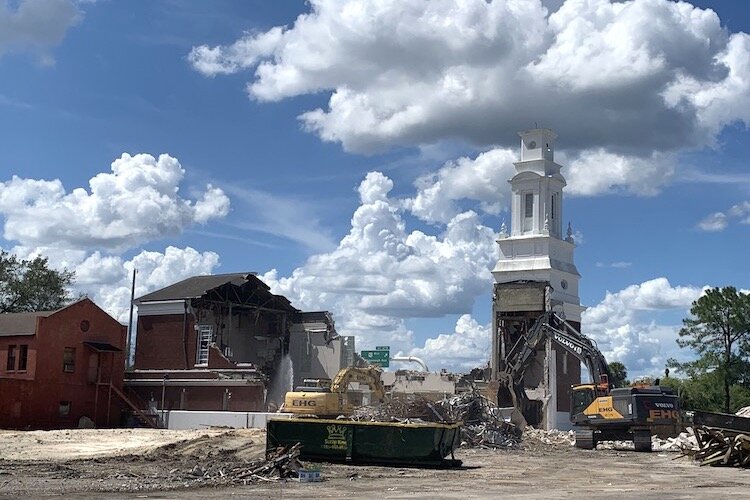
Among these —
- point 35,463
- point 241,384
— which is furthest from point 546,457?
point 241,384

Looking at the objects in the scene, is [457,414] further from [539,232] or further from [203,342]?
[539,232]

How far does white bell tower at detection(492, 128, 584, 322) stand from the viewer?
64875 millimetres

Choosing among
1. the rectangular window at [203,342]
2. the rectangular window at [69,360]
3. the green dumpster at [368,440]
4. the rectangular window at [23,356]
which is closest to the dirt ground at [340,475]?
the green dumpster at [368,440]

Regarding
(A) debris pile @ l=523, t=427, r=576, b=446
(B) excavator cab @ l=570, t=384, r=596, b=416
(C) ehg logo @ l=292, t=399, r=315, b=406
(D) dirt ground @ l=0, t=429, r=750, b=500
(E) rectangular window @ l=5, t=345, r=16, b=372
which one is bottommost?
(D) dirt ground @ l=0, t=429, r=750, b=500

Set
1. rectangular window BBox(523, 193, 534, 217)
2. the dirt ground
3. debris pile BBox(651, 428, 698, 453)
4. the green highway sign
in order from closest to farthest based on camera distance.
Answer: the dirt ground < debris pile BBox(651, 428, 698, 453) < the green highway sign < rectangular window BBox(523, 193, 534, 217)

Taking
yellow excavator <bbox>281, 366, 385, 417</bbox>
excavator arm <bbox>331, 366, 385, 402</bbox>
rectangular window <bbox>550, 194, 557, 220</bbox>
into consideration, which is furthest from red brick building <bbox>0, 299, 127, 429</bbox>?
rectangular window <bbox>550, 194, 557, 220</bbox>

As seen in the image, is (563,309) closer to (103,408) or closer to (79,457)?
(103,408)

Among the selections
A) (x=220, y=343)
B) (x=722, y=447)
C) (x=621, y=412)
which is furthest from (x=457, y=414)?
(x=220, y=343)

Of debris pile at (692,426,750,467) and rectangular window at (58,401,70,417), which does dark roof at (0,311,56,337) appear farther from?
debris pile at (692,426,750,467)

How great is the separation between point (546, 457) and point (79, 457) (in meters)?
17.5

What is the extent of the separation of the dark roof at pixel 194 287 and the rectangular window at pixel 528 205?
19.8 metres

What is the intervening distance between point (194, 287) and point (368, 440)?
122 ft

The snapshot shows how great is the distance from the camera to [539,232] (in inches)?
2603

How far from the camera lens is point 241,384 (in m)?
55.3
